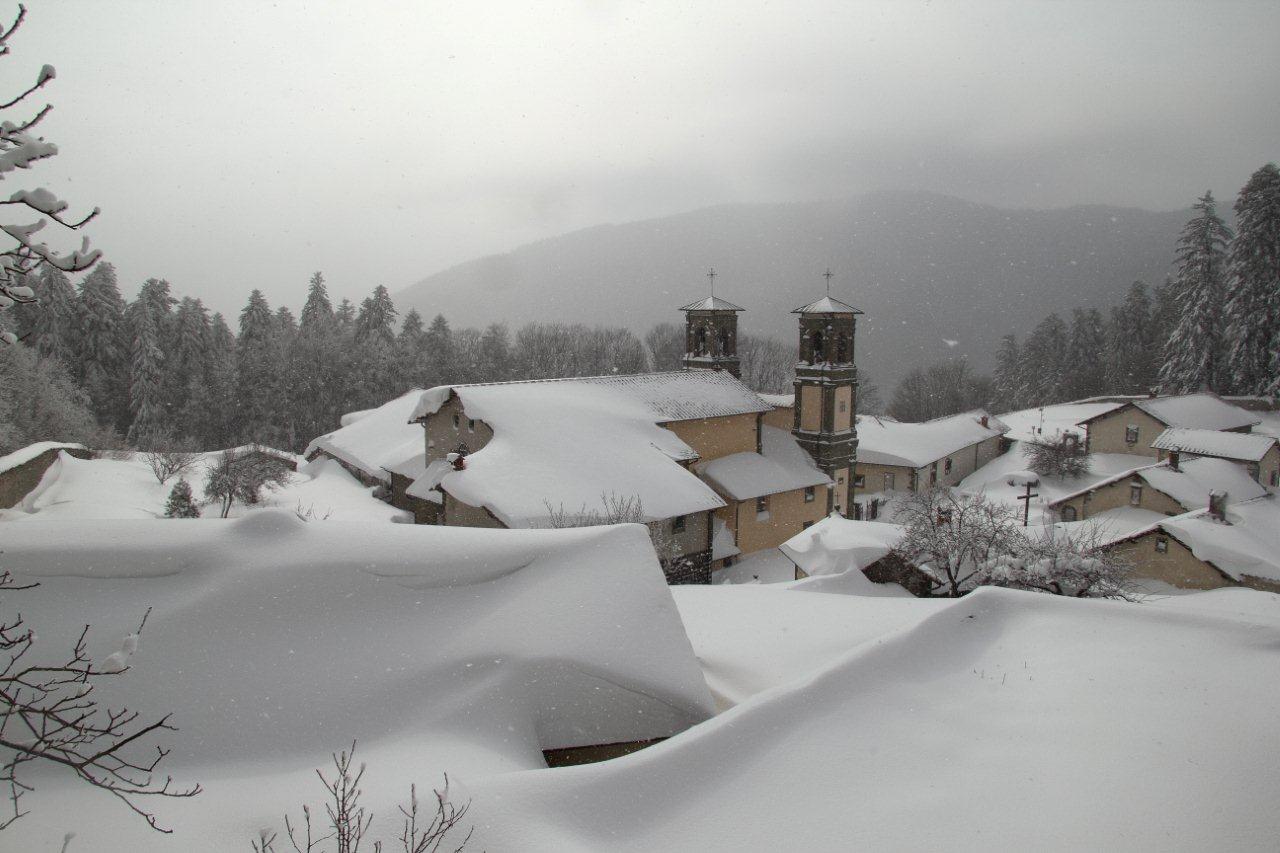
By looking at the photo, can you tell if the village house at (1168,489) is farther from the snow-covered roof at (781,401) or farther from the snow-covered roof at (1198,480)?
the snow-covered roof at (781,401)

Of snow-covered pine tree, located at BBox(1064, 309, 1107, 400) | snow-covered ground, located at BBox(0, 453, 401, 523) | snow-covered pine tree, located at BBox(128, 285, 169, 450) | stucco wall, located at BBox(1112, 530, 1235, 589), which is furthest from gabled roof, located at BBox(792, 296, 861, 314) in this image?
snow-covered pine tree, located at BBox(1064, 309, 1107, 400)

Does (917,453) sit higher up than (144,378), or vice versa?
(144,378)

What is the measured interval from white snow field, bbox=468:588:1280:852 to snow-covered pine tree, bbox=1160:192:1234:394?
4901 centimetres

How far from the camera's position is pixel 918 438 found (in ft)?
144

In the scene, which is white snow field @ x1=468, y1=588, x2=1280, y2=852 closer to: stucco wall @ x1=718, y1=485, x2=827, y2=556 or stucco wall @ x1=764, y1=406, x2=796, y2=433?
stucco wall @ x1=718, y1=485, x2=827, y2=556

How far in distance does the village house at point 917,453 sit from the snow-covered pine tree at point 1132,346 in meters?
21.2

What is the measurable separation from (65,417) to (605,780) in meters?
41.6

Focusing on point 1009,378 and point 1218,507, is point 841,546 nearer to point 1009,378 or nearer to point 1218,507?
point 1218,507

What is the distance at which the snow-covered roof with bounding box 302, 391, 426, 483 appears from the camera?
96.6 feet

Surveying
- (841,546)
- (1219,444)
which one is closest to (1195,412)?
(1219,444)

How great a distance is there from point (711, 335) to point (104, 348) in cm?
3893

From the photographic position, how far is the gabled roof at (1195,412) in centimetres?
3925

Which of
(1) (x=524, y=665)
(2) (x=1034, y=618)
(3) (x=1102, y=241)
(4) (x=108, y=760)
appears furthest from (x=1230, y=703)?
(3) (x=1102, y=241)

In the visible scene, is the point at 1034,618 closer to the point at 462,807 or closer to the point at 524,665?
the point at 524,665
